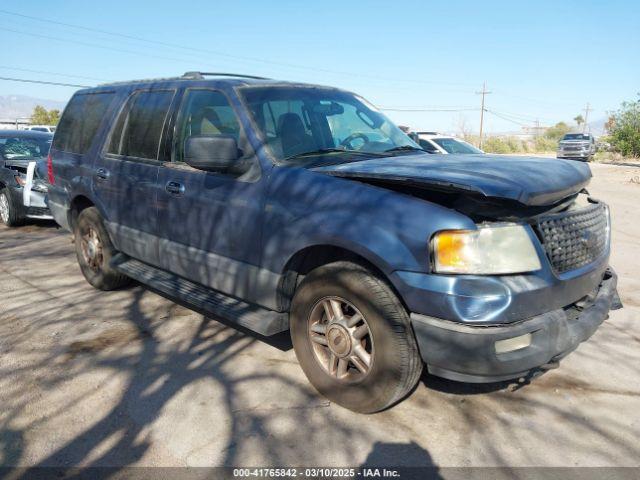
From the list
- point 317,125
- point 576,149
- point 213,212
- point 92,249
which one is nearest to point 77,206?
point 92,249

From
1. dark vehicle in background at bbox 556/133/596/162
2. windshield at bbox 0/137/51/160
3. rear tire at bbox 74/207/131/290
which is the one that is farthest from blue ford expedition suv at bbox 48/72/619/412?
dark vehicle in background at bbox 556/133/596/162

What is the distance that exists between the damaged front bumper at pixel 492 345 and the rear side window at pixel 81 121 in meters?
3.89

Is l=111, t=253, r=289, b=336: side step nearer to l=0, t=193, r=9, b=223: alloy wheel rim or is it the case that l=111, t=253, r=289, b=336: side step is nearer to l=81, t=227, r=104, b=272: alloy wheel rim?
l=81, t=227, r=104, b=272: alloy wheel rim

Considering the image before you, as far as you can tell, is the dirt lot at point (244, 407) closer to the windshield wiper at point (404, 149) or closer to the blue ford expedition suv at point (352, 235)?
the blue ford expedition suv at point (352, 235)

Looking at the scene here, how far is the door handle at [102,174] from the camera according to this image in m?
4.64

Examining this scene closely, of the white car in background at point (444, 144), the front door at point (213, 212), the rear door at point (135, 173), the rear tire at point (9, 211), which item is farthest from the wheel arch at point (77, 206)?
the white car in background at point (444, 144)

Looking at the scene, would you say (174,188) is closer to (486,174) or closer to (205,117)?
(205,117)

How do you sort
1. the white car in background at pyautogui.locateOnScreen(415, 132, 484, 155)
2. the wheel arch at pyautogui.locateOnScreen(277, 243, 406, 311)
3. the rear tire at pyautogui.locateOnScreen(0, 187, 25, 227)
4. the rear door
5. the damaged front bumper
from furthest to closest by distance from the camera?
the white car in background at pyautogui.locateOnScreen(415, 132, 484, 155) < the rear tire at pyautogui.locateOnScreen(0, 187, 25, 227) < the rear door < the wheel arch at pyautogui.locateOnScreen(277, 243, 406, 311) < the damaged front bumper

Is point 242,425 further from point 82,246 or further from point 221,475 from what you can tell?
point 82,246

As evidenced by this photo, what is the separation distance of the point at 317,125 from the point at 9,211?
686 centimetres

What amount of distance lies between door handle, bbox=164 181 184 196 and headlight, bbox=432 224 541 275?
211cm

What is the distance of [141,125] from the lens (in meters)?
4.39

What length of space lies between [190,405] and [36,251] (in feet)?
16.6

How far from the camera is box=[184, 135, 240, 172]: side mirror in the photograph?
315 cm
